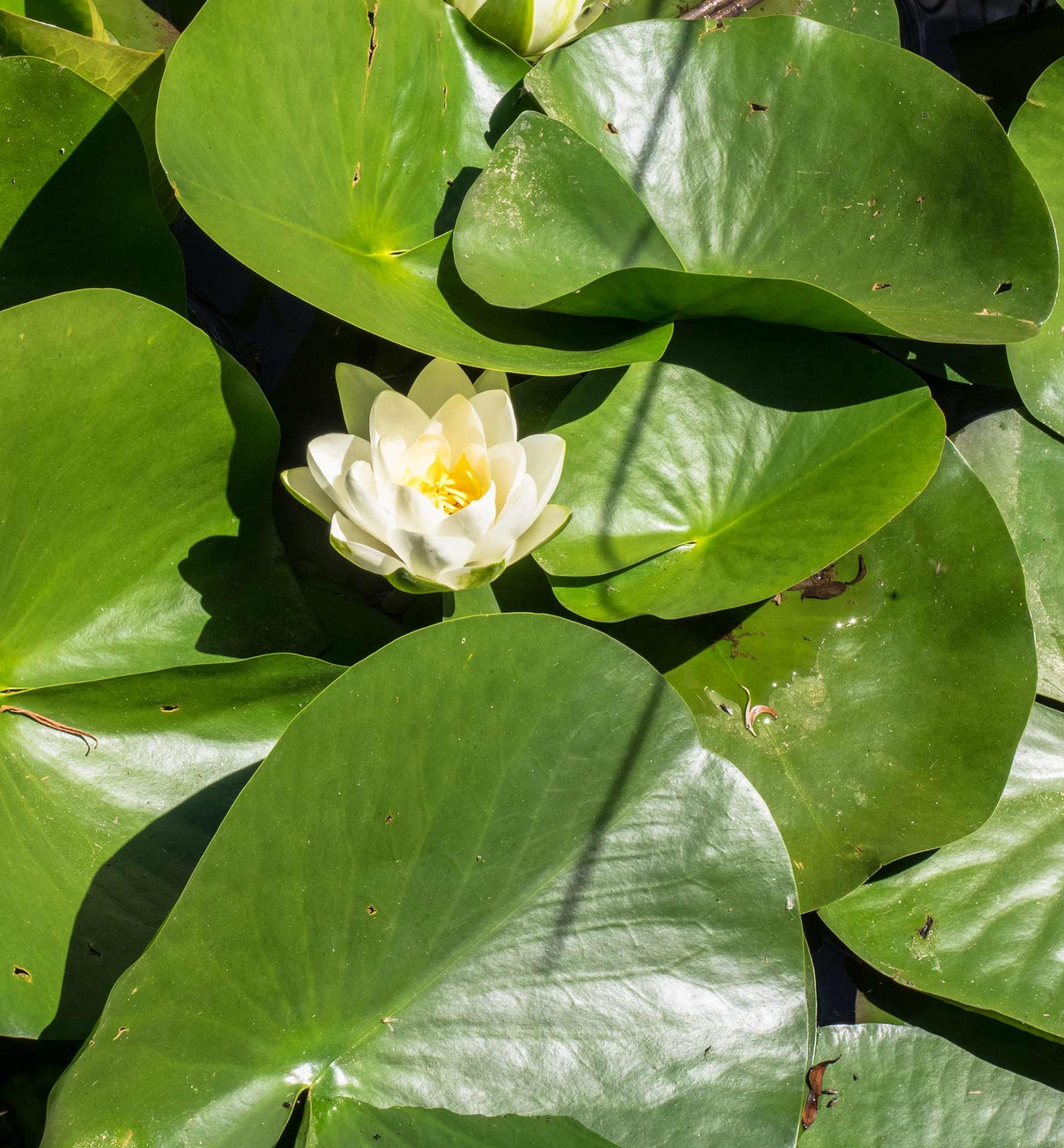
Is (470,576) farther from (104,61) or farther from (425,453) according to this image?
(104,61)

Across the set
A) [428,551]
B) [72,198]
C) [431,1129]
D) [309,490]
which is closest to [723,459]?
[428,551]

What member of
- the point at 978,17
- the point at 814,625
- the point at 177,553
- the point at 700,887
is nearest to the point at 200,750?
the point at 177,553

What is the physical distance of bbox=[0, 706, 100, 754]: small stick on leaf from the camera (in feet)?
3.86

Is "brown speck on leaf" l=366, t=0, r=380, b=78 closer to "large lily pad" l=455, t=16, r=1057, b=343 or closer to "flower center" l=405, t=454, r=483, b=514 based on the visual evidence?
"large lily pad" l=455, t=16, r=1057, b=343

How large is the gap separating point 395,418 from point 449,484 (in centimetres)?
12

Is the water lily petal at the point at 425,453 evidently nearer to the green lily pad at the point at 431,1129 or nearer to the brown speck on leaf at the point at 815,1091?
the green lily pad at the point at 431,1129

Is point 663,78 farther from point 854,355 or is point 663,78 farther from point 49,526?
point 49,526

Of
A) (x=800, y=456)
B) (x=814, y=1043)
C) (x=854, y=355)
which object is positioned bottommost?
(x=814, y=1043)

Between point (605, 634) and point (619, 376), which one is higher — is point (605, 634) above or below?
below

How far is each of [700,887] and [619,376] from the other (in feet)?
2.49

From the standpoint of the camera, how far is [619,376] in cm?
133

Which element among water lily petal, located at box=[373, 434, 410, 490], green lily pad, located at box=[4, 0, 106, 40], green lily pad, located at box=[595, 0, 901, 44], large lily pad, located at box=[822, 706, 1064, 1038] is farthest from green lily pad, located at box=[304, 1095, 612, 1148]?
green lily pad, located at box=[595, 0, 901, 44]

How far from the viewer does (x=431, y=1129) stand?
0.99 meters

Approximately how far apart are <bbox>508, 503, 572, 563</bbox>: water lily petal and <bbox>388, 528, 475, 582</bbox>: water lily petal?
0.08 meters
